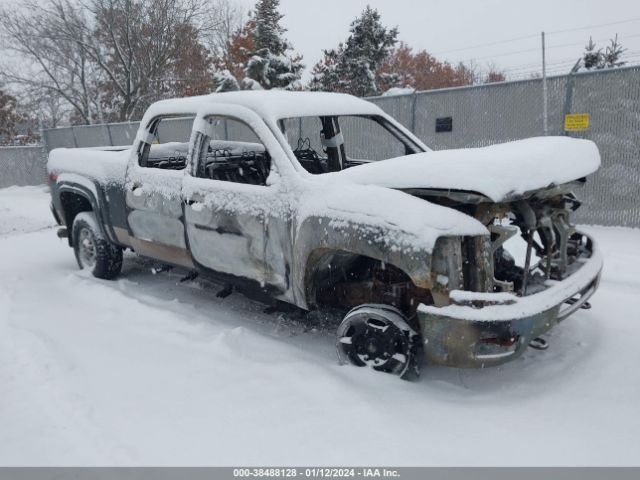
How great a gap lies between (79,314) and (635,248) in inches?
257

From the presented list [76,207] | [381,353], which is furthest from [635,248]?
[76,207]

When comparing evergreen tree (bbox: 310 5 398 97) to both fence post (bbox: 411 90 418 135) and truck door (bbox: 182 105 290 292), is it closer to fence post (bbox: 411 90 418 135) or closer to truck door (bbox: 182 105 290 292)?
fence post (bbox: 411 90 418 135)

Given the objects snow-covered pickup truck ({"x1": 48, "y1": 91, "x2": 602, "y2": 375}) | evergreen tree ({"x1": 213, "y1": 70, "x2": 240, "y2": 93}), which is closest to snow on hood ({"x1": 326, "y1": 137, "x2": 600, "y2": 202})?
snow-covered pickup truck ({"x1": 48, "y1": 91, "x2": 602, "y2": 375})

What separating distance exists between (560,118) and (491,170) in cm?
604

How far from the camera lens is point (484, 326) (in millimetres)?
2676

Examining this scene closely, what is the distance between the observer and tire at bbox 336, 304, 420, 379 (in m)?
3.07

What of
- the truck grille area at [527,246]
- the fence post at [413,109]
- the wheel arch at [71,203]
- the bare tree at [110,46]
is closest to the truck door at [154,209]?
the wheel arch at [71,203]

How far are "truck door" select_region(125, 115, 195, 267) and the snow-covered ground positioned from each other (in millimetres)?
548

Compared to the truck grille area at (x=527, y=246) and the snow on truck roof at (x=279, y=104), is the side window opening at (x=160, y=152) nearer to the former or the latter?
the snow on truck roof at (x=279, y=104)

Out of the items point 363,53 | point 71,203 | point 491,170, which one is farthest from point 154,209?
point 363,53

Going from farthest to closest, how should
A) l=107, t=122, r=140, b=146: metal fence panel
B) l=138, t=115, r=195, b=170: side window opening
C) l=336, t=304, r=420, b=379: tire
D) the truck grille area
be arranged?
l=107, t=122, r=140, b=146: metal fence panel
l=138, t=115, r=195, b=170: side window opening
l=336, t=304, r=420, b=379: tire
the truck grille area

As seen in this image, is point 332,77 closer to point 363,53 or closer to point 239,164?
point 363,53

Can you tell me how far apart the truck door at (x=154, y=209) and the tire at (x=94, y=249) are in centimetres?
65

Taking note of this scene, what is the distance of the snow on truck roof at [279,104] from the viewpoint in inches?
148
